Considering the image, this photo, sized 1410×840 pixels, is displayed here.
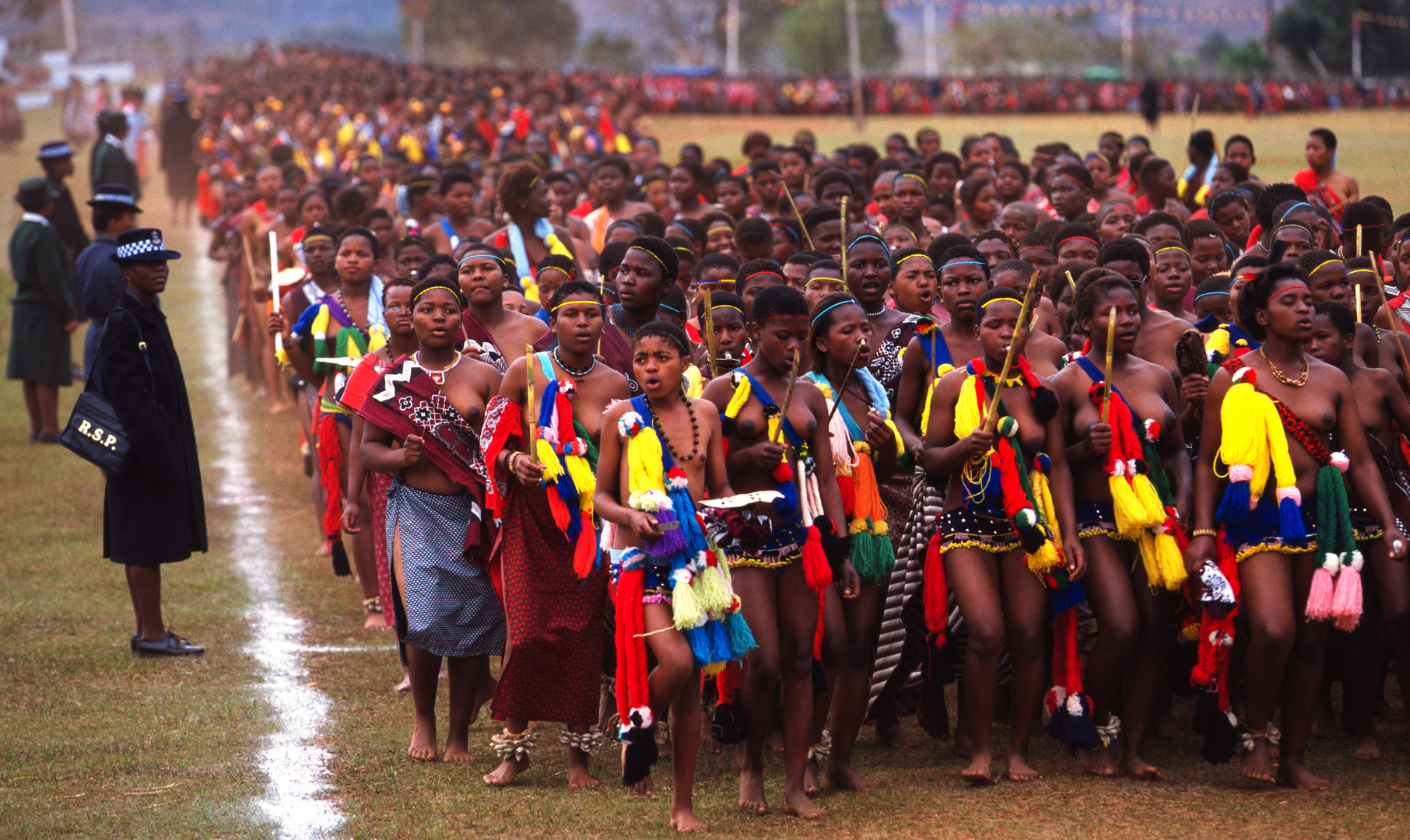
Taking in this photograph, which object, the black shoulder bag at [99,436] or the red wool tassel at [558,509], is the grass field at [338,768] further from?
the red wool tassel at [558,509]

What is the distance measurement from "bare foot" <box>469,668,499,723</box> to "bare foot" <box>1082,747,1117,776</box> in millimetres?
2509

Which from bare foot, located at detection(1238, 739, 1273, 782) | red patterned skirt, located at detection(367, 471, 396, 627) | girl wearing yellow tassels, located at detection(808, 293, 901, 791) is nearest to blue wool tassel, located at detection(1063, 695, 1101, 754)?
bare foot, located at detection(1238, 739, 1273, 782)

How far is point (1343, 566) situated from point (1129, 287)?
139 centimetres

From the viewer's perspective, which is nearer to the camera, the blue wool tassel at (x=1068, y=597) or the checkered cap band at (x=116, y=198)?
the blue wool tassel at (x=1068, y=597)

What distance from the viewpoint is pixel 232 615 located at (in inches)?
369

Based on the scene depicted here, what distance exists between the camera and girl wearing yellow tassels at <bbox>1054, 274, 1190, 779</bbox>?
620 centimetres

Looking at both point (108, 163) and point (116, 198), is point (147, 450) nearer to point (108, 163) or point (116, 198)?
point (116, 198)

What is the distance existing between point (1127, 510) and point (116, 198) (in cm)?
709

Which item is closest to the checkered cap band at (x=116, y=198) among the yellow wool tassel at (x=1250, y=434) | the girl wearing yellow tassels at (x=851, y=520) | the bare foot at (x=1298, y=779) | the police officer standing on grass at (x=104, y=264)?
the police officer standing on grass at (x=104, y=264)

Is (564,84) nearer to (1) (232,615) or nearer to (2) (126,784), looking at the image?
(1) (232,615)

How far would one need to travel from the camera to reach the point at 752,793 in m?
5.95

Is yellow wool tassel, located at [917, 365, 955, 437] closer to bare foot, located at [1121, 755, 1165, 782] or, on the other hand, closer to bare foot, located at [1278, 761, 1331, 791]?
bare foot, located at [1121, 755, 1165, 782]

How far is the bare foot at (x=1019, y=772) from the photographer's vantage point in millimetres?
6180

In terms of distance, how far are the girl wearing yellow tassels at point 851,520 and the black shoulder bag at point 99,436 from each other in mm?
3814
